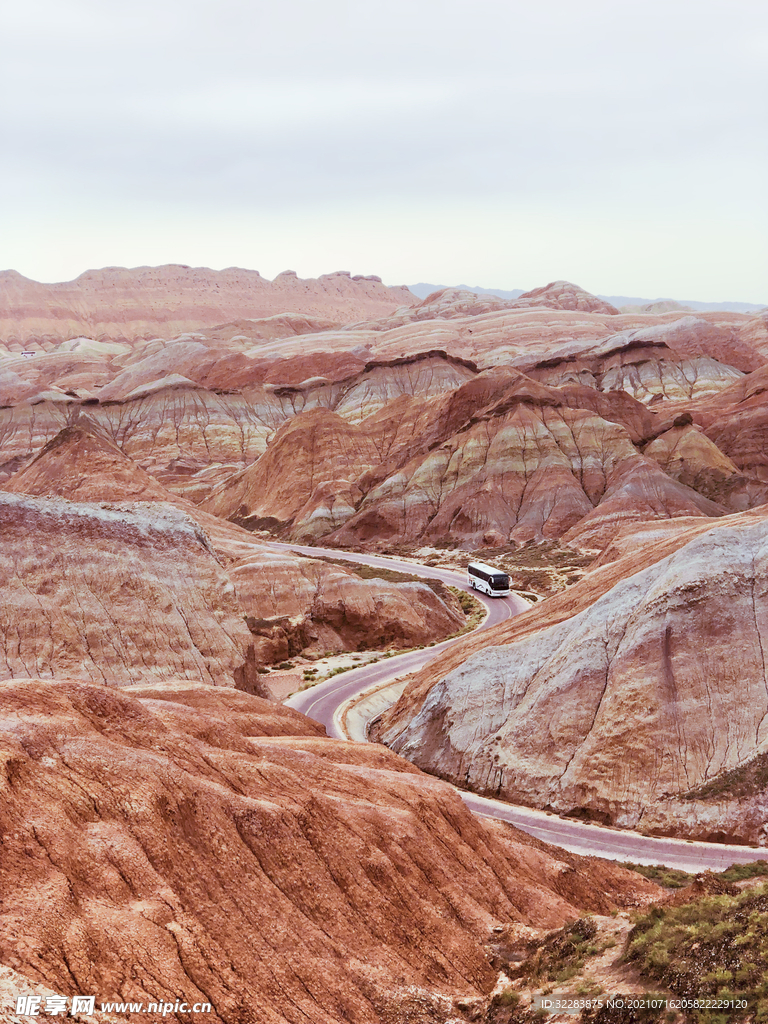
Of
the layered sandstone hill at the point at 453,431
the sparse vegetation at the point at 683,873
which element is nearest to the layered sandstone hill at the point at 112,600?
the sparse vegetation at the point at 683,873

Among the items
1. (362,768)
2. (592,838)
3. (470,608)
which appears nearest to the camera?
(362,768)

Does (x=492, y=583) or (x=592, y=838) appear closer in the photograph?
(x=592, y=838)

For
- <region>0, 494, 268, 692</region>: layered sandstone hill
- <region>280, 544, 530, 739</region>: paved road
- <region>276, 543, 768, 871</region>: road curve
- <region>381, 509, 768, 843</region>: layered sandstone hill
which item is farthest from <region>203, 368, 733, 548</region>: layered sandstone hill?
<region>0, 494, 268, 692</region>: layered sandstone hill

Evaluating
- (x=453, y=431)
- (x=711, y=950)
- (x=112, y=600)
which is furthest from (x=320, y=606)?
(x=453, y=431)

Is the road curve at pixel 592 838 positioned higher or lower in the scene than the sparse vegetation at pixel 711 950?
lower

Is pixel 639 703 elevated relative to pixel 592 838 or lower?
elevated

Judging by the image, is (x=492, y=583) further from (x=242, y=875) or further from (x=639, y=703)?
(x=242, y=875)

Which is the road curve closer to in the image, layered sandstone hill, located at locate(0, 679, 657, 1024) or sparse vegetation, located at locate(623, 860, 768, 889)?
sparse vegetation, located at locate(623, 860, 768, 889)

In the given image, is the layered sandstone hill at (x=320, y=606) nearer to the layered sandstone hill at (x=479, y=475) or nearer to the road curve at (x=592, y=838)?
the road curve at (x=592, y=838)
